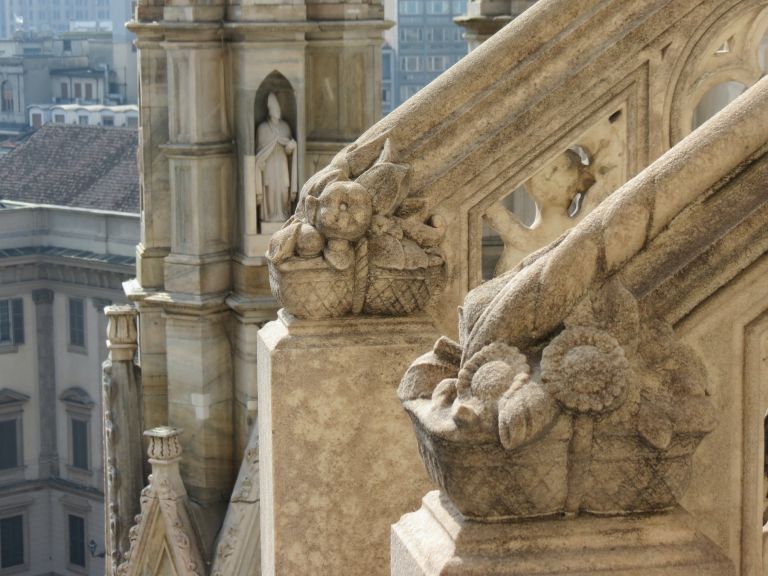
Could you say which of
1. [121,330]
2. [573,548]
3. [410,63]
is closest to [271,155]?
[121,330]

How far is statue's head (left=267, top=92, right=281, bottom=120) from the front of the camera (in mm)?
13391

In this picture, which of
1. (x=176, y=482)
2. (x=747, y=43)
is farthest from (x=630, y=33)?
(x=176, y=482)

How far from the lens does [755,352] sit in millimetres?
3914

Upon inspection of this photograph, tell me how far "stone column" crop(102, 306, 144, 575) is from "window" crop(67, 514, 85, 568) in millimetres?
26802

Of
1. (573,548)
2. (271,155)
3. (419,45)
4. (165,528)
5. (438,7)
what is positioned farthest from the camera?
(438,7)

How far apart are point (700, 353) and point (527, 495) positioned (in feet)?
1.31

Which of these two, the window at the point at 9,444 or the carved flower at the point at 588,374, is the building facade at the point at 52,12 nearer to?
the window at the point at 9,444

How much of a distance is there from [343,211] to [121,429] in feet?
25.5

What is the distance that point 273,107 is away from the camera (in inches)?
527

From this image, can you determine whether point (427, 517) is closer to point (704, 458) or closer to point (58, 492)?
point (704, 458)

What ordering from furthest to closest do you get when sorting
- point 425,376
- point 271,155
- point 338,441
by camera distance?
1. point 271,155
2. point 338,441
3. point 425,376

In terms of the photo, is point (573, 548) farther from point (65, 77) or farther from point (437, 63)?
point (437, 63)

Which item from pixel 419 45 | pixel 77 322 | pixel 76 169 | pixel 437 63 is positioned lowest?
pixel 437 63

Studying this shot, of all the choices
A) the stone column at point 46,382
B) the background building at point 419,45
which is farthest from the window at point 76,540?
the background building at point 419,45
